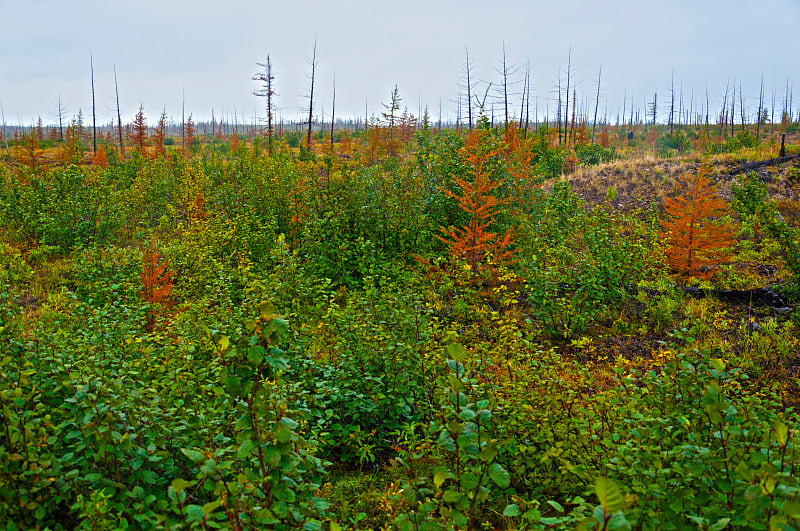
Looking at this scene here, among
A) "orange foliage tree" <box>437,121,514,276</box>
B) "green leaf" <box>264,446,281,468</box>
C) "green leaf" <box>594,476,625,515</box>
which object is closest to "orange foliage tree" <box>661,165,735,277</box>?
"orange foliage tree" <box>437,121,514,276</box>

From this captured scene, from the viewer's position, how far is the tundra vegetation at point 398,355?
1.86 m

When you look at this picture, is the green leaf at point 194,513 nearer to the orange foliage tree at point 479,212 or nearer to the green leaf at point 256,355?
the green leaf at point 256,355

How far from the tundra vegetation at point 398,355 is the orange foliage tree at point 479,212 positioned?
7 cm

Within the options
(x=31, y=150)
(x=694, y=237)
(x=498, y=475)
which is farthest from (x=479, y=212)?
(x=31, y=150)

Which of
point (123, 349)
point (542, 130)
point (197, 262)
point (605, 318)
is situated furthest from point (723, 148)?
point (123, 349)

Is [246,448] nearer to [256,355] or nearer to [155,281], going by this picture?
[256,355]

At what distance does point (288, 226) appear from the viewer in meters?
9.06

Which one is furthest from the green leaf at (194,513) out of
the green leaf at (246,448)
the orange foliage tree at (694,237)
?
the orange foliage tree at (694,237)

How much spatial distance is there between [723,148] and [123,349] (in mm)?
30065

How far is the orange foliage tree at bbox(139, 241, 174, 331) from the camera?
6488mm

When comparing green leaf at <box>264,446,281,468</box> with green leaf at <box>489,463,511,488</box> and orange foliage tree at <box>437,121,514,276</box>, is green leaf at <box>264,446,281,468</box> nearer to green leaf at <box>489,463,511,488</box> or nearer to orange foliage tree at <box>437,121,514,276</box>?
green leaf at <box>489,463,511,488</box>

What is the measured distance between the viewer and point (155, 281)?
678 centimetres

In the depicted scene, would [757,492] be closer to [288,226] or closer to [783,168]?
[288,226]

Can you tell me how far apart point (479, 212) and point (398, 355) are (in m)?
4.69
